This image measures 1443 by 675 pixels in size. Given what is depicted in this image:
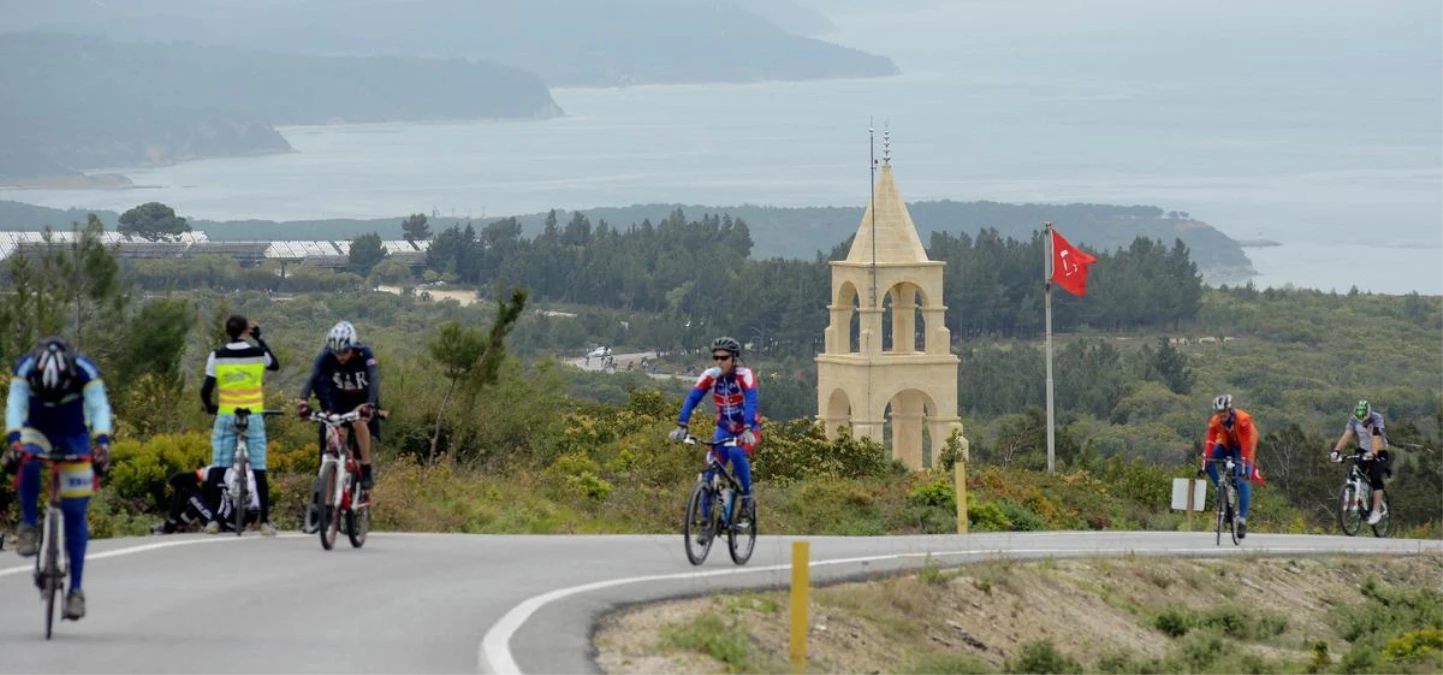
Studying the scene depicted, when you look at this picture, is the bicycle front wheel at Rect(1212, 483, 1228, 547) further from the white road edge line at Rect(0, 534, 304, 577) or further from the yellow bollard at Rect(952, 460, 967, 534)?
the white road edge line at Rect(0, 534, 304, 577)

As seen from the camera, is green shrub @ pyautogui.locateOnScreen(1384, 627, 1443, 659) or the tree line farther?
the tree line

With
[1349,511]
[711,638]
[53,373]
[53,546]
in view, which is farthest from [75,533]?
[1349,511]

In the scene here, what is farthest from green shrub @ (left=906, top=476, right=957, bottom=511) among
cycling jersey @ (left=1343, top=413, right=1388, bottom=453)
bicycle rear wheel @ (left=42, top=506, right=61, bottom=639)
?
bicycle rear wheel @ (left=42, top=506, right=61, bottom=639)

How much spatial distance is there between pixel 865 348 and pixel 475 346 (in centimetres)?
2841

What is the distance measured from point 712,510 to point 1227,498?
8.44 m

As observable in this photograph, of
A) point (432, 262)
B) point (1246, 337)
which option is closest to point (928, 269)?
point (1246, 337)

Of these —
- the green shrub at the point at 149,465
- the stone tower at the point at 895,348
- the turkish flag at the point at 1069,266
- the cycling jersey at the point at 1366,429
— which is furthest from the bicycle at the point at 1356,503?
the stone tower at the point at 895,348

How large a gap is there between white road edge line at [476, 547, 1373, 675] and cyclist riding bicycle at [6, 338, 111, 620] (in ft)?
7.01

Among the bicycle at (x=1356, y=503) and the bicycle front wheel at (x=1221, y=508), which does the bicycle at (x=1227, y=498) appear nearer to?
the bicycle front wheel at (x=1221, y=508)

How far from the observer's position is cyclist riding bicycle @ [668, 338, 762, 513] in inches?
650

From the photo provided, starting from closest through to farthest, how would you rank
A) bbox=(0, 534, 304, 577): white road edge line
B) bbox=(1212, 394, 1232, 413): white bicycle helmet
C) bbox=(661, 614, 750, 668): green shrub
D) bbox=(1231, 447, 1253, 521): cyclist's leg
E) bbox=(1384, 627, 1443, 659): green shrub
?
bbox=(661, 614, 750, 668): green shrub < bbox=(0, 534, 304, 577): white road edge line < bbox=(1384, 627, 1443, 659): green shrub < bbox=(1212, 394, 1232, 413): white bicycle helmet < bbox=(1231, 447, 1253, 521): cyclist's leg

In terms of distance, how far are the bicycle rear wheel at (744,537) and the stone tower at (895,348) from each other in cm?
3748

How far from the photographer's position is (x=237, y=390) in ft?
56.1

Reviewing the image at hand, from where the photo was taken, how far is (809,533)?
23188 millimetres
